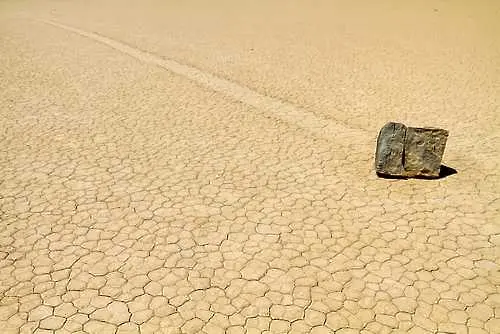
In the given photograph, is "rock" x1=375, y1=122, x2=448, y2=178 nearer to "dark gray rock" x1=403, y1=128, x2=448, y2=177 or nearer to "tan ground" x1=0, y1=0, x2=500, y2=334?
"dark gray rock" x1=403, y1=128, x2=448, y2=177

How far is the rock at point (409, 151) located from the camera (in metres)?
6.15

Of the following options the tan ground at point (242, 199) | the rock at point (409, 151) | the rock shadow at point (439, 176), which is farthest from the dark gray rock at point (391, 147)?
the tan ground at point (242, 199)

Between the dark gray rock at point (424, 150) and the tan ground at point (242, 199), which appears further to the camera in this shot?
the dark gray rock at point (424, 150)

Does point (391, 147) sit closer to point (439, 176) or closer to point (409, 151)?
point (409, 151)

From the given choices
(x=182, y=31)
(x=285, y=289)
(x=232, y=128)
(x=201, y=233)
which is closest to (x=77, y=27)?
(x=182, y=31)

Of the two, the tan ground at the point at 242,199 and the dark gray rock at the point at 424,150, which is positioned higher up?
the dark gray rock at the point at 424,150

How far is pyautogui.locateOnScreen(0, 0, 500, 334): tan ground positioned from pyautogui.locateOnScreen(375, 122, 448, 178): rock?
0.23 meters


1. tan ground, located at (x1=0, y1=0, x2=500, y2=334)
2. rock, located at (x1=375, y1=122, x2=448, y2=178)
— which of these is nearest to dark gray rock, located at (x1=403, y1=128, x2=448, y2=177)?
rock, located at (x1=375, y1=122, x2=448, y2=178)

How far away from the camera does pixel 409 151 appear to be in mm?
6250

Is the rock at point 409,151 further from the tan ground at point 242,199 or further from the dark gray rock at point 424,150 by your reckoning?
the tan ground at point 242,199

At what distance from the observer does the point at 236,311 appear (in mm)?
3928

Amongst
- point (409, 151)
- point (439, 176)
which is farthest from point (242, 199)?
point (439, 176)

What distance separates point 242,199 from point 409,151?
2516mm

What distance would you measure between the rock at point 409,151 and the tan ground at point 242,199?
228 millimetres
